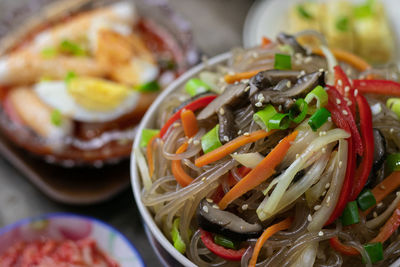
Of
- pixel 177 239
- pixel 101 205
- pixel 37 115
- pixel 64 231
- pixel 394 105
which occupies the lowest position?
pixel 101 205

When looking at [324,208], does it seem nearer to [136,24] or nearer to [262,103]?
[262,103]

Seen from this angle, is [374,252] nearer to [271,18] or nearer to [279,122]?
[279,122]

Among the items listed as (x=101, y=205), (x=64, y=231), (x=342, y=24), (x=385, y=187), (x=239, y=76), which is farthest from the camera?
(x=342, y=24)

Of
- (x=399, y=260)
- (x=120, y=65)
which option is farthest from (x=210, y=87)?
(x=120, y=65)

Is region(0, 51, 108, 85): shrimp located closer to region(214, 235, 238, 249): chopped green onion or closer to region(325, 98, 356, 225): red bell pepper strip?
region(214, 235, 238, 249): chopped green onion

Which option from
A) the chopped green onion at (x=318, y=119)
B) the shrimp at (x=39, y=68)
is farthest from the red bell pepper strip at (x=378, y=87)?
the shrimp at (x=39, y=68)

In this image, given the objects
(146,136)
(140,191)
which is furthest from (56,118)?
(140,191)
